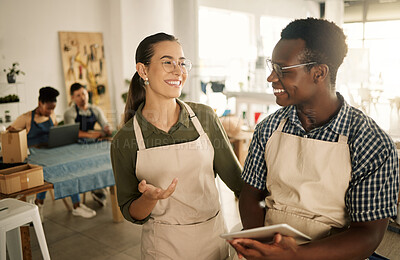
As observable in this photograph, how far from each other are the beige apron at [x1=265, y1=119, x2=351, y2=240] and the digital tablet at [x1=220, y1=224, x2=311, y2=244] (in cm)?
9

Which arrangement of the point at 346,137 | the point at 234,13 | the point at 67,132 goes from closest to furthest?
1. the point at 346,137
2. the point at 67,132
3. the point at 234,13

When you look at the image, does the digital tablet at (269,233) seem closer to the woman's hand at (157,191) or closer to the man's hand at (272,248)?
the man's hand at (272,248)

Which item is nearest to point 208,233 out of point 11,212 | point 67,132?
point 11,212

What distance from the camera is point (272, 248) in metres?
1.06

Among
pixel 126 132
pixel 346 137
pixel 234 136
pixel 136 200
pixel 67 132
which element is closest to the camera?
pixel 346 137

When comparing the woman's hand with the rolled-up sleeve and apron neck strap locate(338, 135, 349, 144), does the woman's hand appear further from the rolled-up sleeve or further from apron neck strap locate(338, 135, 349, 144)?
apron neck strap locate(338, 135, 349, 144)

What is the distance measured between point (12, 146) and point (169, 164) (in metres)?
1.82

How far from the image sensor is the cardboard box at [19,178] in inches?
96.8

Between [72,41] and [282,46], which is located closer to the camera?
[282,46]

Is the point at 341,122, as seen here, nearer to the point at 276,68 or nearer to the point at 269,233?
Result: the point at 276,68

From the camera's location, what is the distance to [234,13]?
7.20 metres

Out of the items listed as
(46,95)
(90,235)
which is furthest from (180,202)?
(46,95)

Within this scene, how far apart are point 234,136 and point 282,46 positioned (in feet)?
9.29

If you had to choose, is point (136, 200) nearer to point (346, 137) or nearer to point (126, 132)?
point (126, 132)
